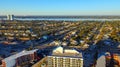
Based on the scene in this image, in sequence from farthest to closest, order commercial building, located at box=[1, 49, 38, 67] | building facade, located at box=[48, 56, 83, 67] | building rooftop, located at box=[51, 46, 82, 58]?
1. commercial building, located at box=[1, 49, 38, 67]
2. building rooftop, located at box=[51, 46, 82, 58]
3. building facade, located at box=[48, 56, 83, 67]

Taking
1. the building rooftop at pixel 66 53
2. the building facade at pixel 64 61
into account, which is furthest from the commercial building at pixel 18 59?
the building facade at pixel 64 61

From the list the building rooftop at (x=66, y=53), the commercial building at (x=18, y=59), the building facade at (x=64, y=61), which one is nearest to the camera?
the building facade at (x=64, y=61)

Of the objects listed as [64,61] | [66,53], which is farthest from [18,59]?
[64,61]

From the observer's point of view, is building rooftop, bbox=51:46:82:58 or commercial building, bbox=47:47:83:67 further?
building rooftop, bbox=51:46:82:58

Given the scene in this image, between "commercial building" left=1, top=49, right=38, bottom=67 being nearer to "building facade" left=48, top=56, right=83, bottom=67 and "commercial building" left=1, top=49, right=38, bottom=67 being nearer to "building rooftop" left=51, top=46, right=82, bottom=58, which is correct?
"building rooftop" left=51, top=46, right=82, bottom=58

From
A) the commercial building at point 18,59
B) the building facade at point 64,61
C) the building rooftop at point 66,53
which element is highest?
the building rooftop at point 66,53

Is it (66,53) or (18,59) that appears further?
(18,59)

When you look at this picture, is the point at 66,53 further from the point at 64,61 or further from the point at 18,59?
the point at 18,59

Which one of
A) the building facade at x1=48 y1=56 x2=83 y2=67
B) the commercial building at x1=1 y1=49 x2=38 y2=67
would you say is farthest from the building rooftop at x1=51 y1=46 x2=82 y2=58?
the commercial building at x1=1 y1=49 x2=38 y2=67

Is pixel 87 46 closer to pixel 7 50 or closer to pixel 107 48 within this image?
pixel 107 48

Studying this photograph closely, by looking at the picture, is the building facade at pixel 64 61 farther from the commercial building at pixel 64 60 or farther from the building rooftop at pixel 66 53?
the building rooftop at pixel 66 53

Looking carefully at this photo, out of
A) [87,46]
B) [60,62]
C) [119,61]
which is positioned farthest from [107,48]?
[60,62]
